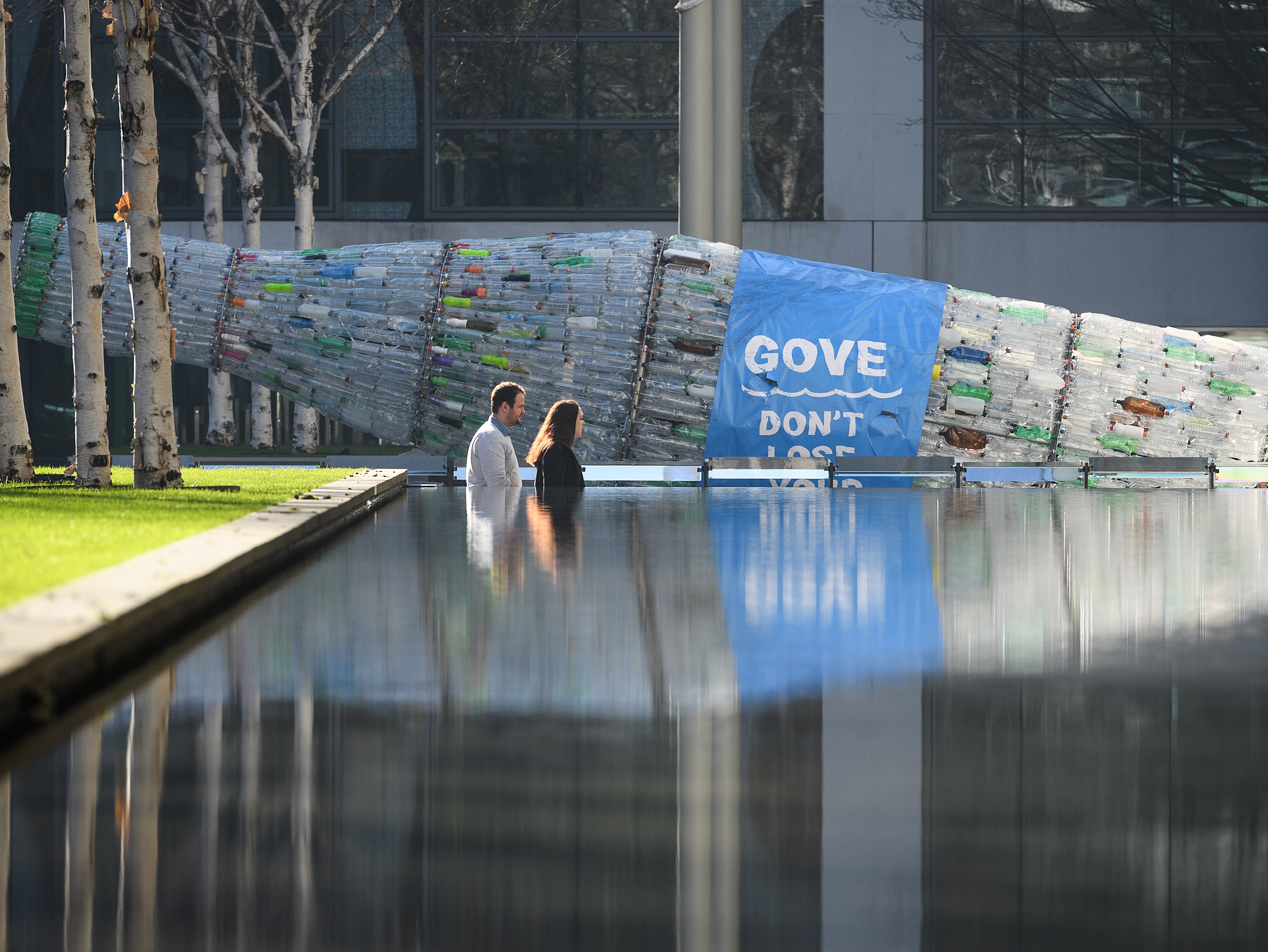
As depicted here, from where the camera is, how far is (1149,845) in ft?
10.6

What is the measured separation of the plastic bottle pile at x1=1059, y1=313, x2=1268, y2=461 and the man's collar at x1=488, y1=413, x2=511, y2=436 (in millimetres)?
5854

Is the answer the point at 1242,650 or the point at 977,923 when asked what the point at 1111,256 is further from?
the point at 977,923

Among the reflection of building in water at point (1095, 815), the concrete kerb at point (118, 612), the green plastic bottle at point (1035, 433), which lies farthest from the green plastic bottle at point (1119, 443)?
the reflection of building in water at point (1095, 815)

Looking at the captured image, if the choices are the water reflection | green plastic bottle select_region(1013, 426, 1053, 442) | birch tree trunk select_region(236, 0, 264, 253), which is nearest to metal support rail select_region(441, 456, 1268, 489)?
green plastic bottle select_region(1013, 426, 1053, 442)

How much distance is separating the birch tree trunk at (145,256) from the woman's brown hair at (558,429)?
10.1ft

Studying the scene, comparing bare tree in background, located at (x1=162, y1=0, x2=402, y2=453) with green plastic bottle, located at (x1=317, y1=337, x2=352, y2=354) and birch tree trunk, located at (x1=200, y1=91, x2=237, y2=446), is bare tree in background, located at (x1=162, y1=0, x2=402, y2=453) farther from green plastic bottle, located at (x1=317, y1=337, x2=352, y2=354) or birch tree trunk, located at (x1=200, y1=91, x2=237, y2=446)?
green plastic bottle, located at (x1=317, y1=337, x2=352, y2=354)

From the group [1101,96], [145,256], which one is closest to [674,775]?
[145,256]

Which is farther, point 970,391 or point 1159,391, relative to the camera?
point 970,391

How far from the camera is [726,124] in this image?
2109 centimetres

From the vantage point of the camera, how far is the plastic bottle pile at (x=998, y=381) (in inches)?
635

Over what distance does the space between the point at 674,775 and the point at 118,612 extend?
2.23 m

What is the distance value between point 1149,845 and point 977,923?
2.06 feet

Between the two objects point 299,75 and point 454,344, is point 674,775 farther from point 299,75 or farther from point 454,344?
point 299,75

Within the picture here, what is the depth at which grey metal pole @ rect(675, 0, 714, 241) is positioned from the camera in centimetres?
2034
